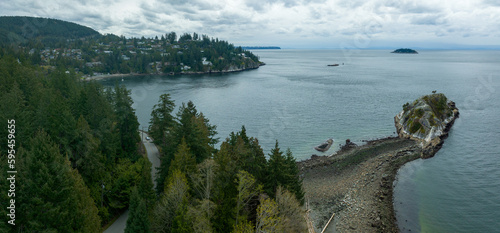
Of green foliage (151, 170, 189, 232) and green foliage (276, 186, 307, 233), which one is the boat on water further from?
green foliage (151, 170, 189, 232)

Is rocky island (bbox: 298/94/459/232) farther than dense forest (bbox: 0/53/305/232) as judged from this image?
Yes

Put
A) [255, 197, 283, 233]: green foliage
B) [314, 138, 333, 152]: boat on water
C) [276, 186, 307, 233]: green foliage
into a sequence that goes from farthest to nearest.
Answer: [314, 138, 333, 152]: boat on water, [276, 186, 307, 233]: green foliage, [255, 197, 283, 233]: green foliage

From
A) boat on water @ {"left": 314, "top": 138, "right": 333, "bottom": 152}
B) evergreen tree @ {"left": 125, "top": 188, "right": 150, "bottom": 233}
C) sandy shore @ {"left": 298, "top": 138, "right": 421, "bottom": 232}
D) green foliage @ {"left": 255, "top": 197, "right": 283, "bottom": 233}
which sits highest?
green foliage @ {"left": 255, "top": 197, "right": 283, "bottom": 233}

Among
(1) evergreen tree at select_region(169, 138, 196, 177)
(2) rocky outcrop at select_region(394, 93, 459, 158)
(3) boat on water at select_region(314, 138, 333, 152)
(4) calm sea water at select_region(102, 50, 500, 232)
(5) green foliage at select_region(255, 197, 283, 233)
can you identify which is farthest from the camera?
(2) rocky outcrop at select_region(394, 93, 459, 158)

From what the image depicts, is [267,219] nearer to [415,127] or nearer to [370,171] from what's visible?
[370,171]

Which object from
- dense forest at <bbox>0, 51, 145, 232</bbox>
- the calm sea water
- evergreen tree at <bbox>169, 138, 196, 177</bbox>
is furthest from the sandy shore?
dense forest at <bbox>0, 51, 145, 232</bbox>

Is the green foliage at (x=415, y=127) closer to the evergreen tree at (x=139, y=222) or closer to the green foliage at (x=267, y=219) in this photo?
the green foliage at (x=267, y=219)

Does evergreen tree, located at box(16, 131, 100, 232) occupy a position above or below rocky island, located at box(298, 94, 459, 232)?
above
